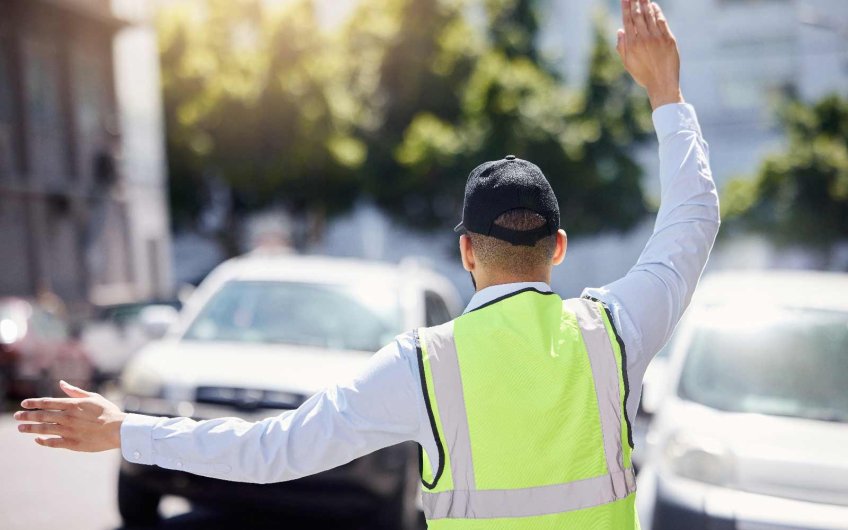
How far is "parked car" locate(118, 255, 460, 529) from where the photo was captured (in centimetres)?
623

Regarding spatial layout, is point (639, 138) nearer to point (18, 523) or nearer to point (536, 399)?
point (18, 523)

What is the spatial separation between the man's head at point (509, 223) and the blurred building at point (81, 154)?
23.3m

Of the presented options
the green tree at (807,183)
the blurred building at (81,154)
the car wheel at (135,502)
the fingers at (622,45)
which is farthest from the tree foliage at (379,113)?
the fingers at (622,45)

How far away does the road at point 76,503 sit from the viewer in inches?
279

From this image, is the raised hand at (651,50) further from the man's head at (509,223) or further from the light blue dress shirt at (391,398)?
the man's head at (509,223)

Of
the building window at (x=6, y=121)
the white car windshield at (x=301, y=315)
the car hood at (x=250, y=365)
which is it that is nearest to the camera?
the car hood at (x=250, y=365)

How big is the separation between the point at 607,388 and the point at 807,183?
30.8 metres

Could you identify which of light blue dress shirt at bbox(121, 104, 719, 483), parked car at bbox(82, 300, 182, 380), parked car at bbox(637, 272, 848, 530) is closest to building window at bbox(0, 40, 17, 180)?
parked car at bbox(82, 300, 182, 380)

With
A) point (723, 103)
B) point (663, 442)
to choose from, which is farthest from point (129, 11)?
point (663, 442)

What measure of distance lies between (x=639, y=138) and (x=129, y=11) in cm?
1601

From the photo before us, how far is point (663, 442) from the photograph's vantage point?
16.0 ft

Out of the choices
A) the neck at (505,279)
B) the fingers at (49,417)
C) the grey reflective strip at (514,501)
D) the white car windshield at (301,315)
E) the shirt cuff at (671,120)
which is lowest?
the white car windshield at (301,315)

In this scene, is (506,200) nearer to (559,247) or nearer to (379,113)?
(559,247)

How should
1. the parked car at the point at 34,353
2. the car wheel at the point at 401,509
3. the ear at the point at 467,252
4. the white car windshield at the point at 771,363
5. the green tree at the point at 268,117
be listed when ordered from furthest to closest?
the green tree at the point at 268,117 → the parked car at the point at 34,353 → the car wheel at the point at 401,509 → the white car windshield at the point at 771,363 → the ear at the point at 467,252
